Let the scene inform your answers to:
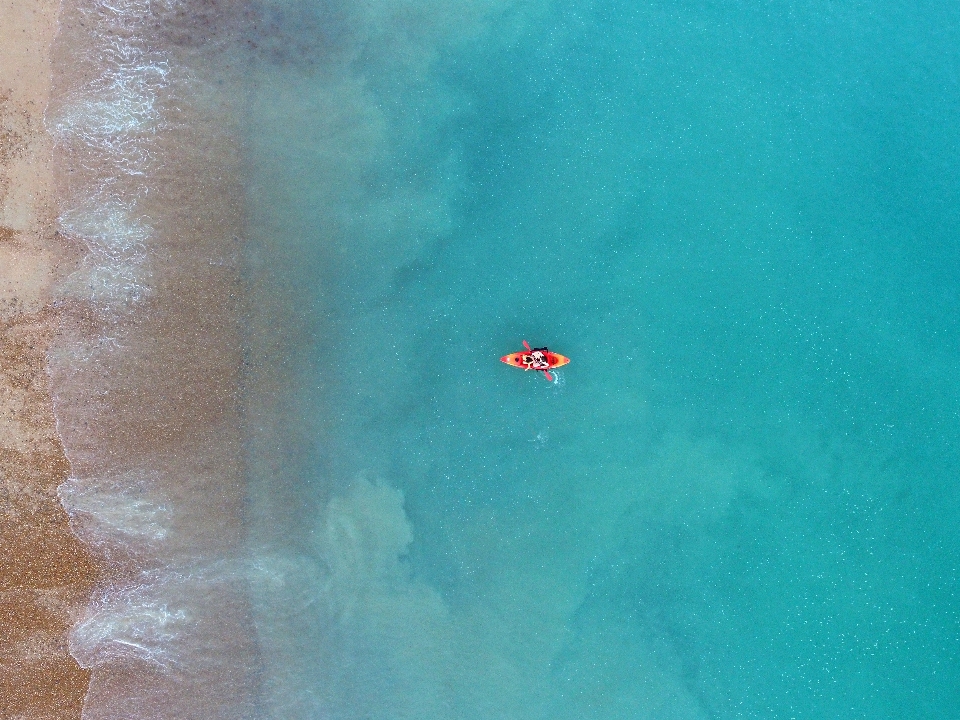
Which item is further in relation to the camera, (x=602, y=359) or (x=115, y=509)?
(x=602, y=359)

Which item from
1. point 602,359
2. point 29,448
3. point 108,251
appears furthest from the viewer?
point 602,359

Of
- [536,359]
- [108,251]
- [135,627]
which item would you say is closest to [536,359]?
[536,359]

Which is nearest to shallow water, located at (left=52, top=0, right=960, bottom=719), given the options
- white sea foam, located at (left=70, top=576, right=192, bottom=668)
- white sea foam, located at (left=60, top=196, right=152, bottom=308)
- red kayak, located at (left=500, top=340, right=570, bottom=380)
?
red kayak, located at (left=500, top=340, right=570, bottom=380)

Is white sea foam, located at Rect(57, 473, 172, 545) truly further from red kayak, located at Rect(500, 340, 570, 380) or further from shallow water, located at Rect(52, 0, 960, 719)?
red kayak, located at Rect(500, 340, 570, 380)

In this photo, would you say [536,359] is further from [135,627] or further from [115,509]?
[135,627]

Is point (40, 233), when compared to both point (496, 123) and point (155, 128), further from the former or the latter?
point (496, 123)
